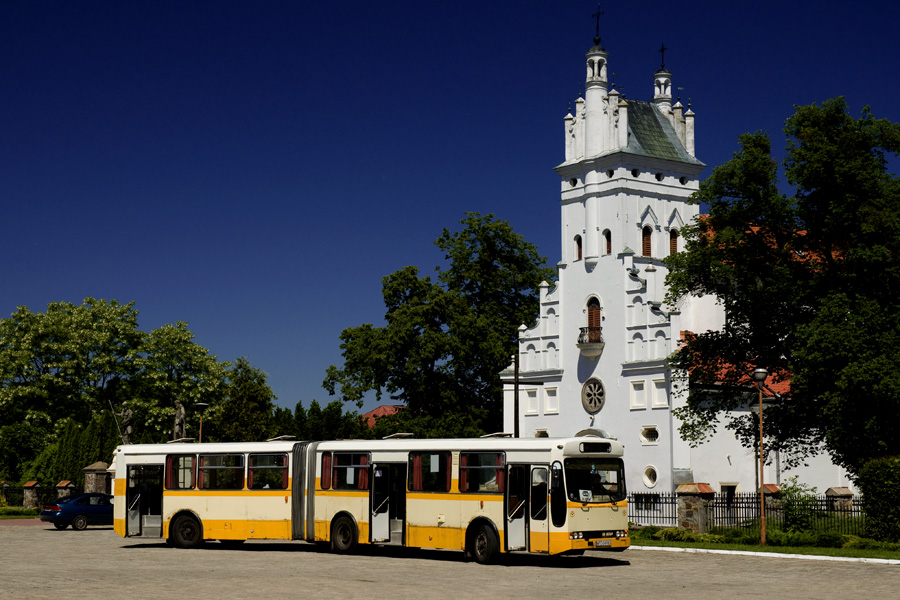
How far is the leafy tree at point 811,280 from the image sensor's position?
35.2m

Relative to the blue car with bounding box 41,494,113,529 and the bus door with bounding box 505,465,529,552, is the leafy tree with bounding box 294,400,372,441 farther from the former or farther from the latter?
the bus door with bounding box 505,465,529,552

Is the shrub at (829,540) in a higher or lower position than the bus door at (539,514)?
lower

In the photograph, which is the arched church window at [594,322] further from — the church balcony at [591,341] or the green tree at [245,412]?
the green tree at [245,412]

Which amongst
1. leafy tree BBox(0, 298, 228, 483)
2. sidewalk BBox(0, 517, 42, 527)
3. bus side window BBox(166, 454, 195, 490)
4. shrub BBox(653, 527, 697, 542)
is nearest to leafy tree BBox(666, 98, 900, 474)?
shrub BBox(653, 527, 697, 542)

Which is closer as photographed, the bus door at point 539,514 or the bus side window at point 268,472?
the bus door at point 539,514

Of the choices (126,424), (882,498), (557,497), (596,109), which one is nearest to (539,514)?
(557,497)

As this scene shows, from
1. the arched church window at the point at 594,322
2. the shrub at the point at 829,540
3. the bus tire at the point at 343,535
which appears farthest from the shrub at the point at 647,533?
the arched church window at the point at 594,322

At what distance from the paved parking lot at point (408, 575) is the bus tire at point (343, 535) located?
0.47 meters

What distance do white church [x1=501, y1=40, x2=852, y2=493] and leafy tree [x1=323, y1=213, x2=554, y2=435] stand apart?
231 cm

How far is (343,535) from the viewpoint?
27.5 m

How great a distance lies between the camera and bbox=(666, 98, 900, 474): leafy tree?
115ft

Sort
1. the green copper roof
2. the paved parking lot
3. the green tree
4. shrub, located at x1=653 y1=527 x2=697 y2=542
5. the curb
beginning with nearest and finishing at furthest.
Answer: the paved parking lot → the curb → shrub, located at x1=653 y1=527 x2=697 y2=542 → the green copper roof → the green tree

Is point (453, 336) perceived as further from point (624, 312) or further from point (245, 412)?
point (245, 412)

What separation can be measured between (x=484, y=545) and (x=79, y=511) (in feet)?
72.0
